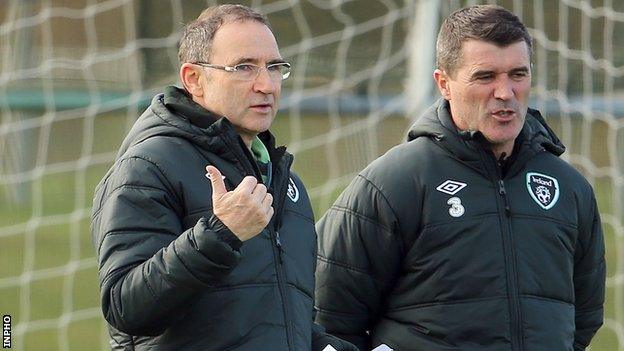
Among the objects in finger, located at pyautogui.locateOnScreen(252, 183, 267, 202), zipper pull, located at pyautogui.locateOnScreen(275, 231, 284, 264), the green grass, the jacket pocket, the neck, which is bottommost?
the green grass

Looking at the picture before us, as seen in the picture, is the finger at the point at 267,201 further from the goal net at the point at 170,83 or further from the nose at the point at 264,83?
the goal net at the point at 170,83

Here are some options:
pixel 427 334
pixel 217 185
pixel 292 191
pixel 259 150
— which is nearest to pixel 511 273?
pixel 427 334

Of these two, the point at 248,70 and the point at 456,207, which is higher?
the point at 248,70

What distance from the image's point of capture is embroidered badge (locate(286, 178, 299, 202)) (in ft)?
13.0

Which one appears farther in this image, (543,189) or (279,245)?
(543,189)

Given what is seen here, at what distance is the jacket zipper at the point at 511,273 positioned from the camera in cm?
408

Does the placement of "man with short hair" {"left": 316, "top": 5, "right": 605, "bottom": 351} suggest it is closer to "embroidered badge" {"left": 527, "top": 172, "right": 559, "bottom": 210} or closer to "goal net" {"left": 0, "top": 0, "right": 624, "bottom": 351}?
"embroidered badge" {"left": 527, "top": 172, "right": 559, "bottom": 210}

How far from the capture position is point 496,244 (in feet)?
13.6

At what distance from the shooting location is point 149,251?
11.6 feet

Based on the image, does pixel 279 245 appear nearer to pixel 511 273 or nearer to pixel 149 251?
pixel 149 251

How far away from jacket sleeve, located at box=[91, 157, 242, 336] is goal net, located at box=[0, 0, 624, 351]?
262 cm

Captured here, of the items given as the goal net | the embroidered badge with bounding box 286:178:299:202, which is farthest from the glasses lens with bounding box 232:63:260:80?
the goal net

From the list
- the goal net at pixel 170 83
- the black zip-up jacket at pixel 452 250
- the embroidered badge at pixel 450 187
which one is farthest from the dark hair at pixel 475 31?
the goal net at pixel 170 83

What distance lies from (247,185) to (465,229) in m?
0.87
